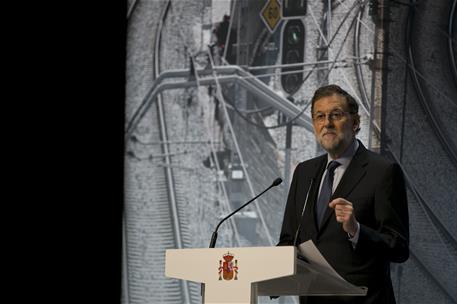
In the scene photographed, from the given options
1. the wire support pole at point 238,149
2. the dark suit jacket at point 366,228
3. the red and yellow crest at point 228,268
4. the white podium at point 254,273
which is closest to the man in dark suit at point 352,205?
the dark suit jacket at point 366,228

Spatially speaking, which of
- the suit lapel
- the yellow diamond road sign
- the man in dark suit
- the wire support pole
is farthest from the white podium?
the yellow diamond road sign

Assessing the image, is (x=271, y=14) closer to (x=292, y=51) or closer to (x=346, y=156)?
(x=292, y=51)

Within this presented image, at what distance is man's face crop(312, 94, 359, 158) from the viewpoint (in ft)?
10.3

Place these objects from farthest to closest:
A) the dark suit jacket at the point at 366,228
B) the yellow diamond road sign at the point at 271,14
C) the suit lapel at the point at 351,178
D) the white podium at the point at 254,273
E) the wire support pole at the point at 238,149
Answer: the yellow diamond road sign at the point at 271,14, the wire support pole at the point at 238,149, the suit lapel at the point at 351,178, the dark suit jacket at the point at 366,228, the white podium at the point at 254,273

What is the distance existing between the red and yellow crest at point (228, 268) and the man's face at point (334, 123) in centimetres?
66

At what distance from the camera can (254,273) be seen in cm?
265

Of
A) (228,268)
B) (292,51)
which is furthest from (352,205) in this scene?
(292,51)

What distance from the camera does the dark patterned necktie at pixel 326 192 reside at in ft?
10.3

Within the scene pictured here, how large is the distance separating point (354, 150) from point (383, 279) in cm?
47

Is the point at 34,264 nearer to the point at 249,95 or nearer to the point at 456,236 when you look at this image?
the point at 249,95

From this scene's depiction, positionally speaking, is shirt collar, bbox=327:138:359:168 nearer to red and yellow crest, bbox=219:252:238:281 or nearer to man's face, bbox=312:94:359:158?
man's face, bbox=312:94:359:158

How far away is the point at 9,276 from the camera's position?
18.4 feet

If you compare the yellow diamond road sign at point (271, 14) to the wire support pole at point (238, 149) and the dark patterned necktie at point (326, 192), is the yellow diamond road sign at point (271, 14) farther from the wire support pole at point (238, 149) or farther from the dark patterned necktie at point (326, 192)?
the dark patterned necktie at point (326, 192)

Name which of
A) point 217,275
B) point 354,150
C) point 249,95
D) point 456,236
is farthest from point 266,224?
point 217,275
